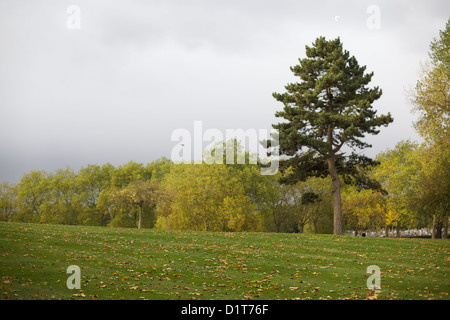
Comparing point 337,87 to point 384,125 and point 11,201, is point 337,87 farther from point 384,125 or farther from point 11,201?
point 11,201

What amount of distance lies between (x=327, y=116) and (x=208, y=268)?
2034cm

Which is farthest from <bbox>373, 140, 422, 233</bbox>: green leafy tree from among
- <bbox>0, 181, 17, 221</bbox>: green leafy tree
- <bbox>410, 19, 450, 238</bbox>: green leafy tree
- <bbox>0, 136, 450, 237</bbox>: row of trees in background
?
<bbox>0, 181, 17, 221</bbox>: green leafy tree

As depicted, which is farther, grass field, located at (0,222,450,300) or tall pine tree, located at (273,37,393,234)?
tall pine tree, located at (273,37,393,234)

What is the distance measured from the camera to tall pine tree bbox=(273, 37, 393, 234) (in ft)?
Result: 103

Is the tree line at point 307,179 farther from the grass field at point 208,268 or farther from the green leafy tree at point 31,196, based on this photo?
the grass field at point 208,268

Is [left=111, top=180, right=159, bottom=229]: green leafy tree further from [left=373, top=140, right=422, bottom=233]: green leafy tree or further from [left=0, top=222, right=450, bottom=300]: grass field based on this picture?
[left=373, top=140, right=422, bottom=233]: green leafy tree

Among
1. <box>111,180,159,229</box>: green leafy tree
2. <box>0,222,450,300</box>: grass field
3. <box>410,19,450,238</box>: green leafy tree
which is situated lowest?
<box>0,222,450,300</box>: grass field

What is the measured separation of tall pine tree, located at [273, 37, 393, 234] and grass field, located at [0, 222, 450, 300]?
34.7ft

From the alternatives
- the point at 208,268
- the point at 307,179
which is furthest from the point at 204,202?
the point at 208,268

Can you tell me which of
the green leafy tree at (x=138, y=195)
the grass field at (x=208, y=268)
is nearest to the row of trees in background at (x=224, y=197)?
the green leafy tree at (x=138, y=195)

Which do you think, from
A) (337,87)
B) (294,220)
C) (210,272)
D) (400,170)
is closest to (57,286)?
(210,272)

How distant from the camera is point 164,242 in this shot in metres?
22.6

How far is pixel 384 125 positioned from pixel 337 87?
5.39 metres

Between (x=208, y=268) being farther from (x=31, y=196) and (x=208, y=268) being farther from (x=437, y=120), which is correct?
(x=31, y=196)
